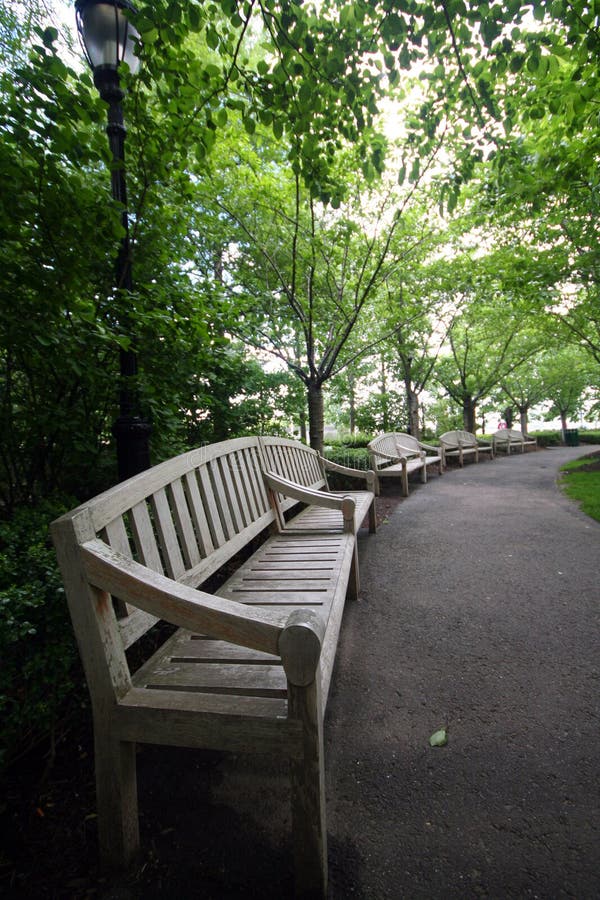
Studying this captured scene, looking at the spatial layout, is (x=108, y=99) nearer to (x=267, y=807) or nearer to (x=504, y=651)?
(x=267, y=807)

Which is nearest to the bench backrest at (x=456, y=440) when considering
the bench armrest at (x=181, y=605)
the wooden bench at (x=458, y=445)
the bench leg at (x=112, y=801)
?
the wooden bench at (x=458, y=445)

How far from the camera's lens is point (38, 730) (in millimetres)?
1783

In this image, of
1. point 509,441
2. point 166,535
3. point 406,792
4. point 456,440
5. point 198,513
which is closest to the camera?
point 406,792

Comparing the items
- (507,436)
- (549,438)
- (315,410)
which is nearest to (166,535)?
(315,410)

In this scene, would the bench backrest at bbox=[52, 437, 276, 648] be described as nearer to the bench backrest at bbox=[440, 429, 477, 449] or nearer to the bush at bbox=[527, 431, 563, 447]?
the bench backrest at bbox=[440, 429, 477, 449]

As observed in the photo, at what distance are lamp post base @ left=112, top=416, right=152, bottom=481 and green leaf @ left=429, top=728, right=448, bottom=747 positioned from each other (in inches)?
82.7

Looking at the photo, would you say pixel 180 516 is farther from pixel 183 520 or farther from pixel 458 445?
pixel 458 445

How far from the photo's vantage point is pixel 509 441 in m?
19.2

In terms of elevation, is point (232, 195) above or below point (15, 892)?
above

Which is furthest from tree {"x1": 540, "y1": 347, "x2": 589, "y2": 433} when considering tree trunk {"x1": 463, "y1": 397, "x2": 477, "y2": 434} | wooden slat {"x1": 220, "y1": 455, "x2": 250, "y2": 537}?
wooden slat {"x1": 220, "y1": 455, "x2": 250, "y2": 537}

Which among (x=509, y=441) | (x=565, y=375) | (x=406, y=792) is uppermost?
(x=565, y=375)

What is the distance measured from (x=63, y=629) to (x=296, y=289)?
6431 mm

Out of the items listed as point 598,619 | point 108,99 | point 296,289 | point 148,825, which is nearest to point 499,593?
point 598,619

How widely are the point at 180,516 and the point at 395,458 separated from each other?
263 inches
